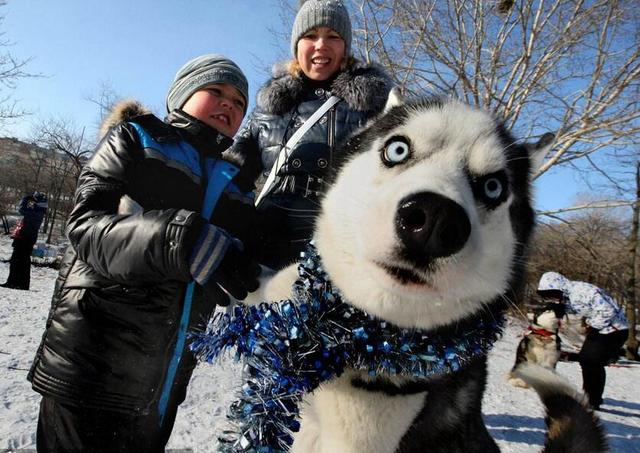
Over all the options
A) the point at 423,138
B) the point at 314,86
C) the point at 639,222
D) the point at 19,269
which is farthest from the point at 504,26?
the point at 639,222

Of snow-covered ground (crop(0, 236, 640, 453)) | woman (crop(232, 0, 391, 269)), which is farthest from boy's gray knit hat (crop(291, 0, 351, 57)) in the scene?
snow-covered ground (crop(0, 236, 640, 453))

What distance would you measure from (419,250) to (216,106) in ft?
4.16

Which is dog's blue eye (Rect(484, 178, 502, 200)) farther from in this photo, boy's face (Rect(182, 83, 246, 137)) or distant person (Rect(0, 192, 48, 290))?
distant person (Rect(0, 192, 48, 290))

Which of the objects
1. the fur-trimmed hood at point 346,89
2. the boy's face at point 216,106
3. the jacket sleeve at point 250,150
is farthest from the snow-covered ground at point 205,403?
the fur-trimmed hood at point 346,89

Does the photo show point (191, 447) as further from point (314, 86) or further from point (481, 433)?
point (314, 86)

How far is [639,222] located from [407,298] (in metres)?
20.6

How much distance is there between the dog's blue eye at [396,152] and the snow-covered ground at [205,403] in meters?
0.88

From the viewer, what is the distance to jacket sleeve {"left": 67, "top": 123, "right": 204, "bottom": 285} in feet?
3.63

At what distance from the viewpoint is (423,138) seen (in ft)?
4.09

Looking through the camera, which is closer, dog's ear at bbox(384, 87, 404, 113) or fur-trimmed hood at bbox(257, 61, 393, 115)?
dog's ear at bbox(384, 87, 404, 113)

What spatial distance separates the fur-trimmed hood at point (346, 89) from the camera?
1.77m

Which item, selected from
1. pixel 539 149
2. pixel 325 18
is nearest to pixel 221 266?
pixel 539 149

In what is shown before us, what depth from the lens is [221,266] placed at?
111cm

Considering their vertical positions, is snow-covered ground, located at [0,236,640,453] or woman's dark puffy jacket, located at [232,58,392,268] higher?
woman's dark puffy jacket, located at [232,58,392,268]
